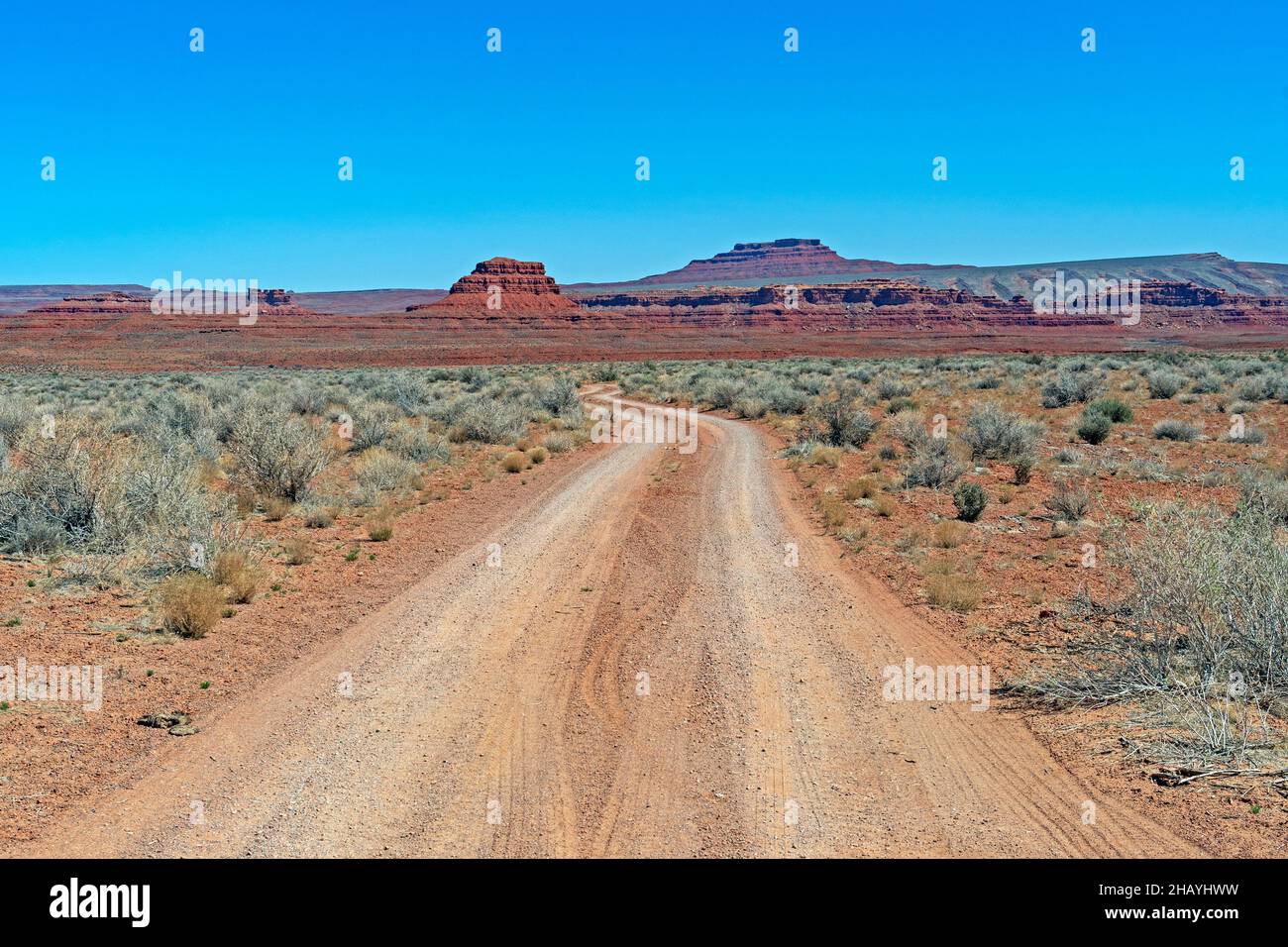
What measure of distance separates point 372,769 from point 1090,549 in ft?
32.6

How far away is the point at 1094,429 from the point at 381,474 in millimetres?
17996

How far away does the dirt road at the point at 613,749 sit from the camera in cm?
485

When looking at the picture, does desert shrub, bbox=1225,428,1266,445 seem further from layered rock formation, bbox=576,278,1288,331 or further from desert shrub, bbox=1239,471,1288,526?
layered rock formation, bbox=576,278,1288,331

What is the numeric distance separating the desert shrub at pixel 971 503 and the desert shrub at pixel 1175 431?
1140cm

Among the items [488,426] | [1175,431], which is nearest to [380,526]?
[488,426]

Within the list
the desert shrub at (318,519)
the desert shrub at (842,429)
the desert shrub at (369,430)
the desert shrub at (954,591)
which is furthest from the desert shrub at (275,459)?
the desert shrub at (842,429)

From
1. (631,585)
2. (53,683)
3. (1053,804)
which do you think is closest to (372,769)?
(53,683)

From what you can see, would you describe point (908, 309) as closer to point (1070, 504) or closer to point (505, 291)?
point (505, 291)

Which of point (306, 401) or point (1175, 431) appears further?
point (306, 401)

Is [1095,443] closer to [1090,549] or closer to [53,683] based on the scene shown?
[1090,549]

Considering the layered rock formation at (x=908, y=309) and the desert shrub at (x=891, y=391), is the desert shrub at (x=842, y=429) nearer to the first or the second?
the desert shrub at (x=891, y=391)

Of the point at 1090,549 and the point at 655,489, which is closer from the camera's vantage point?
the point at 1090,549

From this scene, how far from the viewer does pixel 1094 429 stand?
22297 mm

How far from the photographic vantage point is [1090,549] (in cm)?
1155
